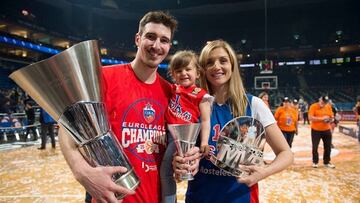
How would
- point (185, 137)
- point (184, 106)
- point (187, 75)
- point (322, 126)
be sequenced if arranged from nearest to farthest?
point (185, 137) < point (184, 106) < point (187, 75) < point (322, 126)

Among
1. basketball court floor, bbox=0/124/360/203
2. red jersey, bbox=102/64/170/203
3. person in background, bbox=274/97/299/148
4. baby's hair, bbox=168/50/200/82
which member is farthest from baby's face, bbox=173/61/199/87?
person in background, bbox=274/97/299/148

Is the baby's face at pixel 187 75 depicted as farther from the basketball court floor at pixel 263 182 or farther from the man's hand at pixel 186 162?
the basketball court floor at pixel 263 182

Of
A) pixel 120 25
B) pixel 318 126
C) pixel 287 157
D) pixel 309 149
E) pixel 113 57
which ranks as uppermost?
pixel 120 25

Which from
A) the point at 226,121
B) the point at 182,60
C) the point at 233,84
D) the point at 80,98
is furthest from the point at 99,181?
the point at 182,60

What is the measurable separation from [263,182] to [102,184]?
14.5 ft

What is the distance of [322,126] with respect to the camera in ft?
19.7

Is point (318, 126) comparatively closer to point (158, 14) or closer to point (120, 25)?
point (158, 14)

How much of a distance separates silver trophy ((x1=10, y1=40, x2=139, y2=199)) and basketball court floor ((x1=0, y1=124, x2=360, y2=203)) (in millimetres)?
3229

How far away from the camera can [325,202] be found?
3908 millimetres

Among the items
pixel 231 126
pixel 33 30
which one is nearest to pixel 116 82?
pixel 231 126

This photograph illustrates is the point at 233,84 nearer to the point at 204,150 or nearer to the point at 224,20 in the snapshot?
the point at 204,150

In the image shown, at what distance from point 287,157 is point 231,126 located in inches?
17.9

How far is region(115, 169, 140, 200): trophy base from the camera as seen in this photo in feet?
3.33

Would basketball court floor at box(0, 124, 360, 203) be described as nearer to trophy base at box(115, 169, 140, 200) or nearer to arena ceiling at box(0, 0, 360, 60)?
trophy base at box(115, 169, 140, 200)
